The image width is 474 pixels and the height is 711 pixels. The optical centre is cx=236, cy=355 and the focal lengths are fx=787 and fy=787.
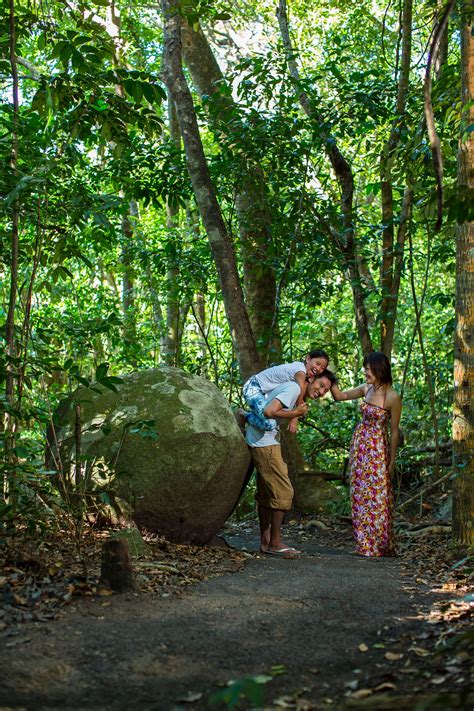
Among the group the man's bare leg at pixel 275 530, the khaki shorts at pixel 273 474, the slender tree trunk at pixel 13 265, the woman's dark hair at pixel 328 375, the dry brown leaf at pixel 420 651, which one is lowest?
the dry brown leaf at pixel 420 651

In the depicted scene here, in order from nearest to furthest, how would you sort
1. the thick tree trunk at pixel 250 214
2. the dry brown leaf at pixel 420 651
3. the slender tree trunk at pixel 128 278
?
the dry brown leaf at pixel 420 651, the thick tree trunk at pixel 250 214, the slender tree trunk at pixel 128 278

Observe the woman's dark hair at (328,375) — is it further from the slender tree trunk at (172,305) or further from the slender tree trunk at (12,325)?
the slender tree trunk at (172,305)

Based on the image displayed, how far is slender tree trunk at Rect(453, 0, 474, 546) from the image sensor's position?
20.5ft

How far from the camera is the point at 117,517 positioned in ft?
21.3

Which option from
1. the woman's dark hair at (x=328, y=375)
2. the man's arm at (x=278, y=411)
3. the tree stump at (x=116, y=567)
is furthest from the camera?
the woman's dark hair at (x=328, y=375)

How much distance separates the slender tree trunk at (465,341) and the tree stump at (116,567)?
301 cm

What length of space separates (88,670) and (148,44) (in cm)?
1766

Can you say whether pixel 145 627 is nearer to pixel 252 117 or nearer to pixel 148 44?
pixel 252 117

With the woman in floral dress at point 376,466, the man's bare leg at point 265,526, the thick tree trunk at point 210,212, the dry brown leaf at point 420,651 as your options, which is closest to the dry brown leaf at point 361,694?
the dry brown leaf at point 420,651

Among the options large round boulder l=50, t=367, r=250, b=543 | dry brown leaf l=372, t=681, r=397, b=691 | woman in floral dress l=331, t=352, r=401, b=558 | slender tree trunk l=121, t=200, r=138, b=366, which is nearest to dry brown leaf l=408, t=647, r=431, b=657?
dry brown leaf l=372, t=681, r=397, b=691

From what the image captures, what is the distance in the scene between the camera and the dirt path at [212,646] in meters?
3.11

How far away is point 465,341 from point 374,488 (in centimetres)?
201

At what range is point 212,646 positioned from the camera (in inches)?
148

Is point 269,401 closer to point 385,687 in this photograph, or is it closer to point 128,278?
point 385,687
